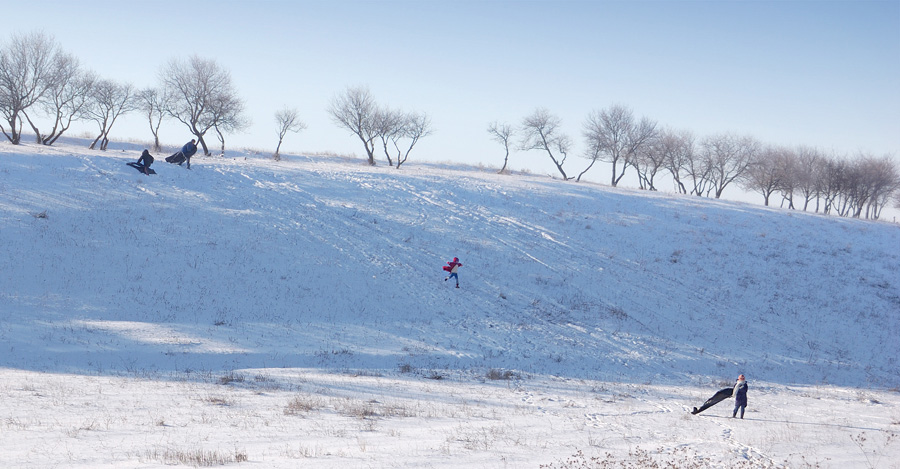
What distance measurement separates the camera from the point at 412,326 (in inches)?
736

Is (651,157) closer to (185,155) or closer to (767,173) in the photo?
(767,173)

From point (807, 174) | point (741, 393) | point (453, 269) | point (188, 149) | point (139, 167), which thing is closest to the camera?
point (741, 393)

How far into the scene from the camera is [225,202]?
89.9 feet

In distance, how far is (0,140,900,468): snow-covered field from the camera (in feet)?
29.6

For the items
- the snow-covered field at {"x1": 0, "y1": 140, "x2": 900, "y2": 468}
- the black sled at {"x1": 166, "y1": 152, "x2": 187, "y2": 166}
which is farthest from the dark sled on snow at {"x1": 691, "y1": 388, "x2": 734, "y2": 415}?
Answer: the black sled at {"x1": 166, "y1": 152, "x2": 187, "y2": 166}

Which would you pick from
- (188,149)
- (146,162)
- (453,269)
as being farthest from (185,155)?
(453,269)

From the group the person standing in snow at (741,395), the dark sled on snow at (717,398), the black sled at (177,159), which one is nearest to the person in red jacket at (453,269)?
the dark sled on snow at (717,398)

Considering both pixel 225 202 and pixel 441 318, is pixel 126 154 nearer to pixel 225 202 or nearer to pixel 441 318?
pixel 225 202

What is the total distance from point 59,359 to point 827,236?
3877 cm

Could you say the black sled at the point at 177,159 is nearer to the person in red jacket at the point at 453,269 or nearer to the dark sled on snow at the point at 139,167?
the dark sled on snow at the point at 139,167

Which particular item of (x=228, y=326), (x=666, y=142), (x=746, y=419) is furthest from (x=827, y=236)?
(x=228, y=326)

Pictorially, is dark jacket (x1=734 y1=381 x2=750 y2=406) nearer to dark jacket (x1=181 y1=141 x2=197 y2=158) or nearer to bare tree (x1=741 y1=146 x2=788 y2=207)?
dark jacket (x1=181 y1=141 x2=197 y2=158)

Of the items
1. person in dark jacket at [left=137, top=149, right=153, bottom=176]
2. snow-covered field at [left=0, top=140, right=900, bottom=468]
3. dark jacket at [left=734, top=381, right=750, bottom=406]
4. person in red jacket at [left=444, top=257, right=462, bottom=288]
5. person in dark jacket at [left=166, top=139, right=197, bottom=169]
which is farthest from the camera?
person in dark jacket at [left=166, top=139, right=197, bottom=169]

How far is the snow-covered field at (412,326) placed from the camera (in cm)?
903
